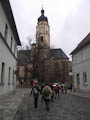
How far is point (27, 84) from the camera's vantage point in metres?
56.9

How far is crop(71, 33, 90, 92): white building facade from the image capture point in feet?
76.6

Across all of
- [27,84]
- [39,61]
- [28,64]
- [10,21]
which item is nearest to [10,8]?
[10,21]

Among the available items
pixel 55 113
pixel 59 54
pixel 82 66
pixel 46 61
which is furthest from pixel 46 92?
pixel 59 54

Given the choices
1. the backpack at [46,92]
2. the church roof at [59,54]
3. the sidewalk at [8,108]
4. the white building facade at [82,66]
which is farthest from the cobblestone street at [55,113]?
the church roof at [59,54]

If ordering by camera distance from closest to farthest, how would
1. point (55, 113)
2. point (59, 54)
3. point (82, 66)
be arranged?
point (55, 113)
point (82, 66)
point (59, 54)

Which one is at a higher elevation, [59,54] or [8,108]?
[59,54]

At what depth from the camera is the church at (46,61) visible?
3766 cm

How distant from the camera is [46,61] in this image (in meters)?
43.3

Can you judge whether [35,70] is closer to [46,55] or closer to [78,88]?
[46,55]

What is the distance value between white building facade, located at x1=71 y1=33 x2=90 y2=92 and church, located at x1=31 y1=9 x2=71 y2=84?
Result: 9859 millimetres

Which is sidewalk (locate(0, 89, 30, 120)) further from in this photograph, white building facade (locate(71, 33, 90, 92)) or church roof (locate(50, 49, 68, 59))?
church roof (locate(50, 49, 68, 59))

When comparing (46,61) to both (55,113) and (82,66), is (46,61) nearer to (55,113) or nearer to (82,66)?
(82,66)

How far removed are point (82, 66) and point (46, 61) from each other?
18.6 m

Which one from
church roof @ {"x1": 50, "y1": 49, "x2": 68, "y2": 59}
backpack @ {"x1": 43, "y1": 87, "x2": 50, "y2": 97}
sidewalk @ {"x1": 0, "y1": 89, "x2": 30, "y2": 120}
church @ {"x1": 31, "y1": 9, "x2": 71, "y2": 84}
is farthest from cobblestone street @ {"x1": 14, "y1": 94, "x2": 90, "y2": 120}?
church roof @ {"x1": 50, "y1": 49, "x2": 68, "y2": 59}
